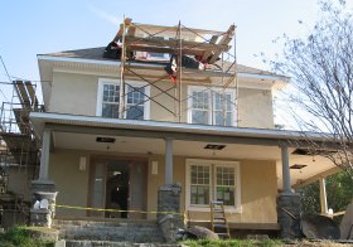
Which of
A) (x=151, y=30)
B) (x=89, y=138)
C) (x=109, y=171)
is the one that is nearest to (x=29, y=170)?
(x=109, y=171)

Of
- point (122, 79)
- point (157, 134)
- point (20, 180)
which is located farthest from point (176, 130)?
point (20, 180)

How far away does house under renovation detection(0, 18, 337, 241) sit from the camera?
16.9 metres

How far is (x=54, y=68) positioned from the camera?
18.2 metres

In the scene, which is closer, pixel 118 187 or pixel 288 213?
pixel 288 213

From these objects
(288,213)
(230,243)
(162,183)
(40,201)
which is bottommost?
(230,243)

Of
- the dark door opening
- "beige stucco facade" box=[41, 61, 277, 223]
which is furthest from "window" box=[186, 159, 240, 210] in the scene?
the dark door opening

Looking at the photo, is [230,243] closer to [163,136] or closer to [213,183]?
[163,136]

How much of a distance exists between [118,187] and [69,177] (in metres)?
1.95

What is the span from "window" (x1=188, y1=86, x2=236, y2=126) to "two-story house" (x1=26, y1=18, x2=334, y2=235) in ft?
0.12

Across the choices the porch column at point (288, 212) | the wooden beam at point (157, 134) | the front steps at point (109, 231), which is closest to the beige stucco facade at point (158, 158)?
the wooden beam at point (157, 134)

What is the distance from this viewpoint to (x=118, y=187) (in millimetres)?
18734

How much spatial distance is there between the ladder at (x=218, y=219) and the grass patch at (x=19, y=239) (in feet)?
18.6

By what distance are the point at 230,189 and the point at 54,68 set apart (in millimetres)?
7449

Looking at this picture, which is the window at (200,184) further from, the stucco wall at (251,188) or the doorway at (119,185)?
the doorway at (119,185)
